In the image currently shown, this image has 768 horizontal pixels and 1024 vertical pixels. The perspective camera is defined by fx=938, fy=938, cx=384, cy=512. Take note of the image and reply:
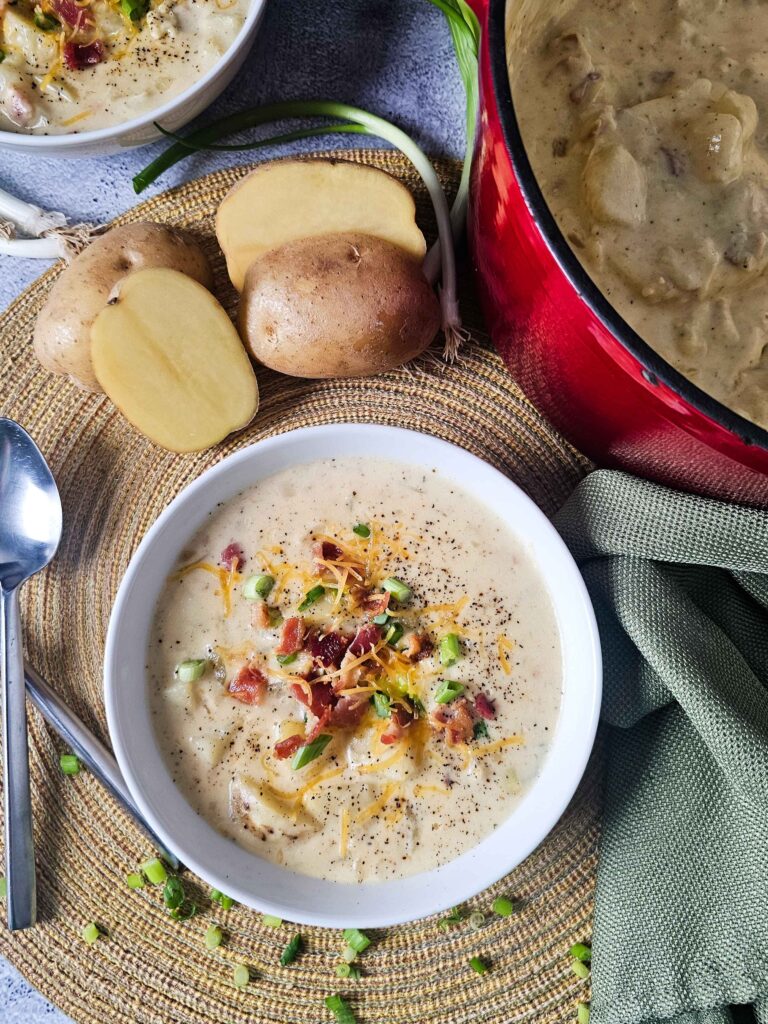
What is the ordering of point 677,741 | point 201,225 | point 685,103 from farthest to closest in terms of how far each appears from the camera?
point 201,225 → point 677,741 → point 685,103

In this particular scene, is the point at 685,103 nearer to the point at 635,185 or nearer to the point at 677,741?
the point at 635,185

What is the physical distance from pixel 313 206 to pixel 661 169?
1.96ft

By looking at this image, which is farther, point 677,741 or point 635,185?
point 677,741

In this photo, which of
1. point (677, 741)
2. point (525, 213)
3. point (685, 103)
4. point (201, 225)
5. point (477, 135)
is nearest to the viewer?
point (525, 213)

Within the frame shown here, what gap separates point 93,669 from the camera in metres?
1.80

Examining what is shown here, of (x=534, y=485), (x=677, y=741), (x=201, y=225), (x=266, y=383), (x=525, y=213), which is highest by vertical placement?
(x=525, y=213)

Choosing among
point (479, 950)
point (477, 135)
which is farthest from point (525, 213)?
point (479, 950)

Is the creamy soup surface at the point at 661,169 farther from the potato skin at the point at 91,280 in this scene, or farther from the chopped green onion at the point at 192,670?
the chopped green onion at the point at 192,670

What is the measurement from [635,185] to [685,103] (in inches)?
8.1

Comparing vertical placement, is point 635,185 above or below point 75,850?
above

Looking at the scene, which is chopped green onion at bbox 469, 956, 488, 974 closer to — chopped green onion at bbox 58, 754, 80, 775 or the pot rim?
chopped green onion at bbox 58, 754, 80, 775

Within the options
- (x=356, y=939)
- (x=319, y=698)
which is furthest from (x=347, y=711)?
(x=356, y=939)

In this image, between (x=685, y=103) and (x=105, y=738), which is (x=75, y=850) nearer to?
(x=105, y=738)

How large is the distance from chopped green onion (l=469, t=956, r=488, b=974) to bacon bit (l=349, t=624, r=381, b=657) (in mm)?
650
